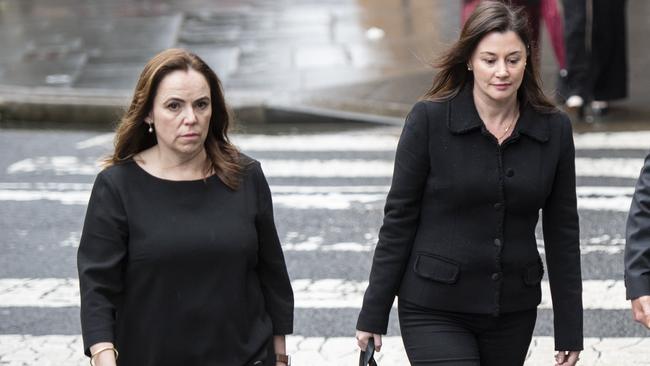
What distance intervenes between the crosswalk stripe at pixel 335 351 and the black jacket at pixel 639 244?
2.03m

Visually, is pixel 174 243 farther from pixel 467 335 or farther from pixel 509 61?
pixel 509 61

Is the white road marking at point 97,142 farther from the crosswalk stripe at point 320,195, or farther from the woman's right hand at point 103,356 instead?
the woman's right hand at point 103,356

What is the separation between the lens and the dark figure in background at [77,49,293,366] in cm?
399

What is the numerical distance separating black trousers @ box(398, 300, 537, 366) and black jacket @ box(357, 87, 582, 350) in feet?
0.15

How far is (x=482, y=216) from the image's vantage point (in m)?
4.41

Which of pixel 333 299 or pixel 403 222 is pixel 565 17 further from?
pixel 403 222

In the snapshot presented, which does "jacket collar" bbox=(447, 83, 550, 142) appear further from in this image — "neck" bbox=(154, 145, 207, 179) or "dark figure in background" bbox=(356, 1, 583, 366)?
"neck" bbox=(154, 145, 207, 179)

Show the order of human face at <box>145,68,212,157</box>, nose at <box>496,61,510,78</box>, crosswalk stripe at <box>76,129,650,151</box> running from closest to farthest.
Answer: human face at <box>145,68,212,157</box>, nose at <box>496,61,510,78</box>, crosswalk stripe at <box>76,129,650,151</box>

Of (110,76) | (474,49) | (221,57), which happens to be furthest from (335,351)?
(221,57)

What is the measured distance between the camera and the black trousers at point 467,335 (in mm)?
4375

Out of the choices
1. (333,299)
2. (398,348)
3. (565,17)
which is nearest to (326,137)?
(565,17)

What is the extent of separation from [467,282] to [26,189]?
20.2ft

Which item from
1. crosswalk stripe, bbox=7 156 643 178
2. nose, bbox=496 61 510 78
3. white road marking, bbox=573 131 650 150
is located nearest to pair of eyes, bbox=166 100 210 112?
nose, bbox=496 61 510 78

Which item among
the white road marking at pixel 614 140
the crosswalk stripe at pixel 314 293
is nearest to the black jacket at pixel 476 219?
the crosswalk stripe at pixel 314 293
